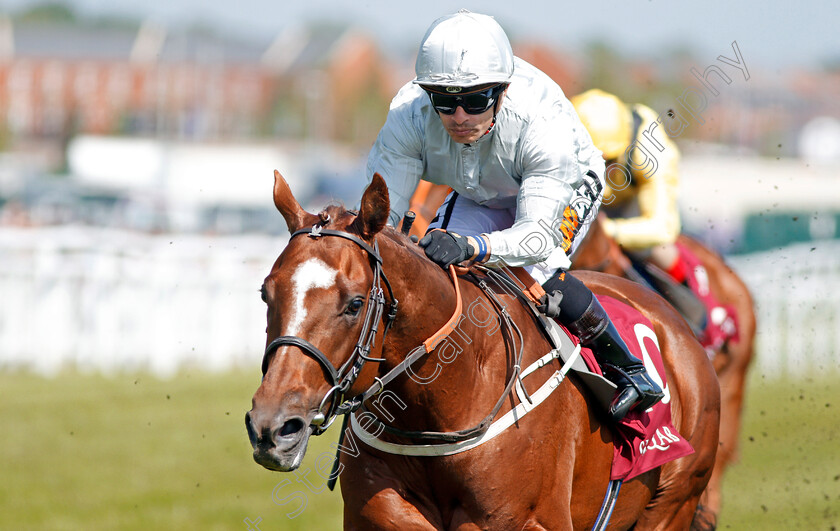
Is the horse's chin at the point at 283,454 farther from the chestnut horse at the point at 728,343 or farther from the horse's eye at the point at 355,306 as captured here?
the chestnut horse at the point at 728,343

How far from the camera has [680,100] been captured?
5098 mm

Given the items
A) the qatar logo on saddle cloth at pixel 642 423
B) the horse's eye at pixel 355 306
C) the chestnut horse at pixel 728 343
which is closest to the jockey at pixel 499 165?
the qatar logo on saddle cloth at pixel 642 423

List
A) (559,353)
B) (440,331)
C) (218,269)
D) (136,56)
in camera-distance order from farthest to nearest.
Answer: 1. (136,56)
2. (218,269)
3. (559,353)
4. (440,331)

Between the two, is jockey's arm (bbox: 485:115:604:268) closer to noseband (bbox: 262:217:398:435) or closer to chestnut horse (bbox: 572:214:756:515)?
noseband (bbox: 262:217:398:435)

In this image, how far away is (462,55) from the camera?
3432 mm

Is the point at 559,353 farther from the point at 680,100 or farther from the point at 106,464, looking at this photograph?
the point at 106,464

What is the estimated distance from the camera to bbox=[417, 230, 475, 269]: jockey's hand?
3.35 meters

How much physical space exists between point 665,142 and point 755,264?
1091 cm

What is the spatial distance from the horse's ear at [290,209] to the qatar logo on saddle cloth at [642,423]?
4.44 feet

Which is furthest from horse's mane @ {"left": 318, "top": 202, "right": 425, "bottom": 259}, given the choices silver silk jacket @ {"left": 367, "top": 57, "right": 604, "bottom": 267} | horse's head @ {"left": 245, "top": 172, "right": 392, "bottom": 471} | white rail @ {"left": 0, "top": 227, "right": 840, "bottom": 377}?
white rail @ {"left": 0, "top": 227, "right": 840, "bottom": 377}

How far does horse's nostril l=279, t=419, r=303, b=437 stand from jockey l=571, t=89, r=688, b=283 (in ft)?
13.2

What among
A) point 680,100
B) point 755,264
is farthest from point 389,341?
point 755,264

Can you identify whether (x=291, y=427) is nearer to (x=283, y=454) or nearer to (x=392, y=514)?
(x=283, y=454)

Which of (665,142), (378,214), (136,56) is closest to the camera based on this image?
(378,214)
